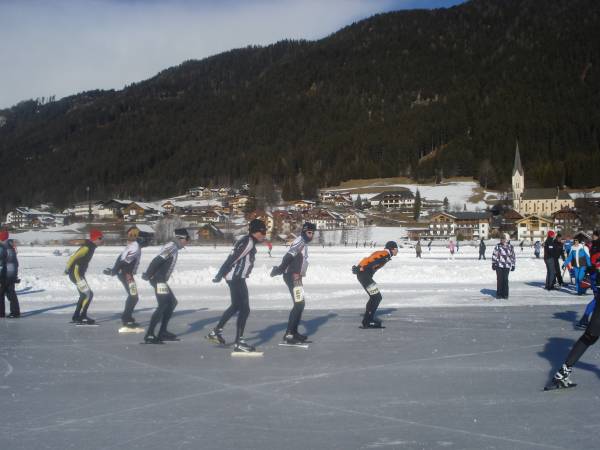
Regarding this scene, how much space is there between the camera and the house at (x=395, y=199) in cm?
12674

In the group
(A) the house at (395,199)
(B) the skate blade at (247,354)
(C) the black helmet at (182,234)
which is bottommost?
(B) the skate blade at (247,354)

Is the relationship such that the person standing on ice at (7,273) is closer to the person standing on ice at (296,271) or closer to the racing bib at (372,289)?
the person standing on ice at (296,271)

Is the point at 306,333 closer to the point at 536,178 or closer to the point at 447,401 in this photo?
the point at 447,401

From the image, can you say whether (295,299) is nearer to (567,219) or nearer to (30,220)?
(567,219)

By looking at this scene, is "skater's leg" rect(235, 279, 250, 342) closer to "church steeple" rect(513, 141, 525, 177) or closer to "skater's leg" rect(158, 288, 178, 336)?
"skater's leg" rect(158, 288, 178, 336)

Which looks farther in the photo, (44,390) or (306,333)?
(306,333)

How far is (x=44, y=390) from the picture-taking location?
18.0 feet

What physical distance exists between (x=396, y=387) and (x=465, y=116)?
19731 cm

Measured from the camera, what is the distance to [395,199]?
12988cm

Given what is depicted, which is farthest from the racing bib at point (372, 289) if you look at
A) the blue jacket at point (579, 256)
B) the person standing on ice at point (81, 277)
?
the blue jacket at point (579, 256)

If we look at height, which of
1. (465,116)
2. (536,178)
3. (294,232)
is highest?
(465,116)

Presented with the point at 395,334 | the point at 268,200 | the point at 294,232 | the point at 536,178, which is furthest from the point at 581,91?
the point at 395,334

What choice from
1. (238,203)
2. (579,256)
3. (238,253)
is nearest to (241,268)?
(238,253)

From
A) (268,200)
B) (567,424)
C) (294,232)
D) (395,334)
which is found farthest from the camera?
(268,200)
